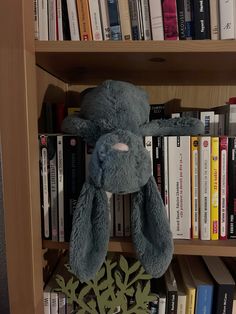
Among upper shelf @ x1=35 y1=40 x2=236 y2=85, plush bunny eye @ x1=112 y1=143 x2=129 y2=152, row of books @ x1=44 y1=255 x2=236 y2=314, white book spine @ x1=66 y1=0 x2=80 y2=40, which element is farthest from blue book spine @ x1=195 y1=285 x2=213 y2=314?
white book spine @ x1=66 y1=0 x2=80 y2=40

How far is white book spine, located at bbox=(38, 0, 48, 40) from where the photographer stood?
0.58 m

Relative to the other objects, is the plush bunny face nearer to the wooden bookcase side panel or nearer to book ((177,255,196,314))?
the wooden bookcase side panel

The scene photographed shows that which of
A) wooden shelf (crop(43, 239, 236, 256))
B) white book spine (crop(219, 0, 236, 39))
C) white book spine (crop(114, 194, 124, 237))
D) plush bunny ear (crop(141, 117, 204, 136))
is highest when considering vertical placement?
white book spine (crop(219, 0, 236, 39))

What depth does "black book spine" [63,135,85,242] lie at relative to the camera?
589mm

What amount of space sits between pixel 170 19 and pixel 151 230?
40 centimetres

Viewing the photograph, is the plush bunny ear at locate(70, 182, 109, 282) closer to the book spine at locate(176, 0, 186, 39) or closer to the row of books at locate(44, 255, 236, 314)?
the row of books at locate(44, 255, 236, 314)

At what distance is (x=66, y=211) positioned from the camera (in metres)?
0.61

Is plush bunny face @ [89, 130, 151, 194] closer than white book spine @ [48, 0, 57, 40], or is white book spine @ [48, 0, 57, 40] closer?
plush bunny face @ [89, 130, 151, 194]

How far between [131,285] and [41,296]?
184 mm

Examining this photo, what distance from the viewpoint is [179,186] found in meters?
0.59

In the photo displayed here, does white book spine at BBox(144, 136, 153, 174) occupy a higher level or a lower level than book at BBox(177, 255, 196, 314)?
higher

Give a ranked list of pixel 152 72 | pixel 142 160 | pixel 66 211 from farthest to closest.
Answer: pixel 152 72
pixel 66 211
pixel 142 160

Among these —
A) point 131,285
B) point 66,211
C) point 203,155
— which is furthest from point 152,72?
point 131,285

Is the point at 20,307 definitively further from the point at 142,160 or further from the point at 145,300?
the point at 142,160
